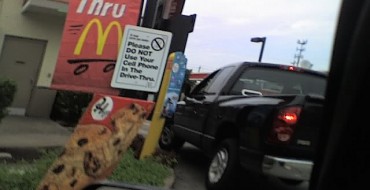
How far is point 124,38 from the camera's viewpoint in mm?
6410

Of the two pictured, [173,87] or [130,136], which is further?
[173,87]

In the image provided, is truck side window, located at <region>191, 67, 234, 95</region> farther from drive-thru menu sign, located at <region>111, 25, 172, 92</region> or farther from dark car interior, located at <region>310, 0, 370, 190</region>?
dark car interior, located at <region>310, 0, 370, 190</region>

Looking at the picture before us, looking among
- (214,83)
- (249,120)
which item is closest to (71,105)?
(214,83)

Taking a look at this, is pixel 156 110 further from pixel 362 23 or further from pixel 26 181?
pixel 362 23

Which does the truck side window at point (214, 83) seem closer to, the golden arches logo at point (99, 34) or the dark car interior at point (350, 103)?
the golden arches logo at point (99, 34)

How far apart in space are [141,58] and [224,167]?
1.74m

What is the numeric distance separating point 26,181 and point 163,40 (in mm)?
2359

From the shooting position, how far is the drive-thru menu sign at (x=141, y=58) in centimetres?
637

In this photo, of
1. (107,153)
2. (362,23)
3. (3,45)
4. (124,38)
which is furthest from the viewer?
(3,45)

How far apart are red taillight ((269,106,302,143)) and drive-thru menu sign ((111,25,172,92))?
1563mm

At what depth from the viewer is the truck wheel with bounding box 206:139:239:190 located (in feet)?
21.7

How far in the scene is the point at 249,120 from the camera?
251 inches

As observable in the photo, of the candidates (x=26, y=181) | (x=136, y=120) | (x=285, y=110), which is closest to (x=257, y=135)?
(x=285, y=110)

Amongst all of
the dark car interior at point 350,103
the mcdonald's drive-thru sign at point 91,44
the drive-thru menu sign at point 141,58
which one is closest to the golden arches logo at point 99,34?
the mcdonald's drive-thru sign at point 91,44
